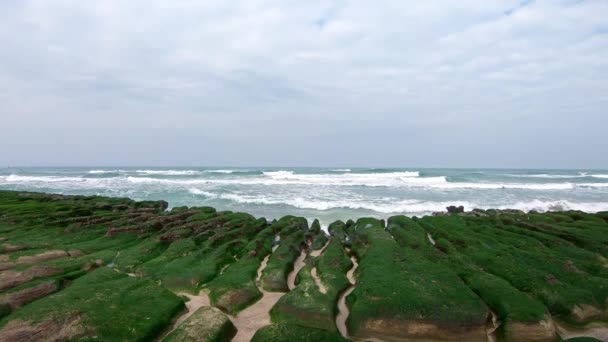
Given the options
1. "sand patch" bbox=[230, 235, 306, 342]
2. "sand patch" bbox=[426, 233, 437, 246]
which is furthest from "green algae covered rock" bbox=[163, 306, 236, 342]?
"sand patch" bbox=[426, 233, 437, 246]

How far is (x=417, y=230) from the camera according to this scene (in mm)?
11602

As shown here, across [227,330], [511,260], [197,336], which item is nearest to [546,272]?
[511,260]

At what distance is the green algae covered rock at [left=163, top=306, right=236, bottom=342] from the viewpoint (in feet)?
16.4

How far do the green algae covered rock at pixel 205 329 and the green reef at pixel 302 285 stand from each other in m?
0.02

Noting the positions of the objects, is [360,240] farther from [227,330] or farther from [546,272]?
[227,330]

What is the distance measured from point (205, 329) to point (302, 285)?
236 centimetres

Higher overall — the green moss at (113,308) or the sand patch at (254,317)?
the green moss at (113,308)

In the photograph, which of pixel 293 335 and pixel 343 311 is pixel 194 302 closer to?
pixel 293 335

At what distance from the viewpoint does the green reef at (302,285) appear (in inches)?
216

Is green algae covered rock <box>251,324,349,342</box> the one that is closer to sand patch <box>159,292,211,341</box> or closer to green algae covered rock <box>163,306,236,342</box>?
green algae covered rock <box>163,306,236,342</box>

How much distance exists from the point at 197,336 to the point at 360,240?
6600 millimetres

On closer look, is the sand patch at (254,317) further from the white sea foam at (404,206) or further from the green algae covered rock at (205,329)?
the white sea foam at (404,206)

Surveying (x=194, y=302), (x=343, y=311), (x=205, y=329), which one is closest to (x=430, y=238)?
(x=343, y=311)

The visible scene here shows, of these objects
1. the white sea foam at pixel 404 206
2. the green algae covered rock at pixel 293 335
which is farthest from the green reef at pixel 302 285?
the white sea foam at pixel 404 206
